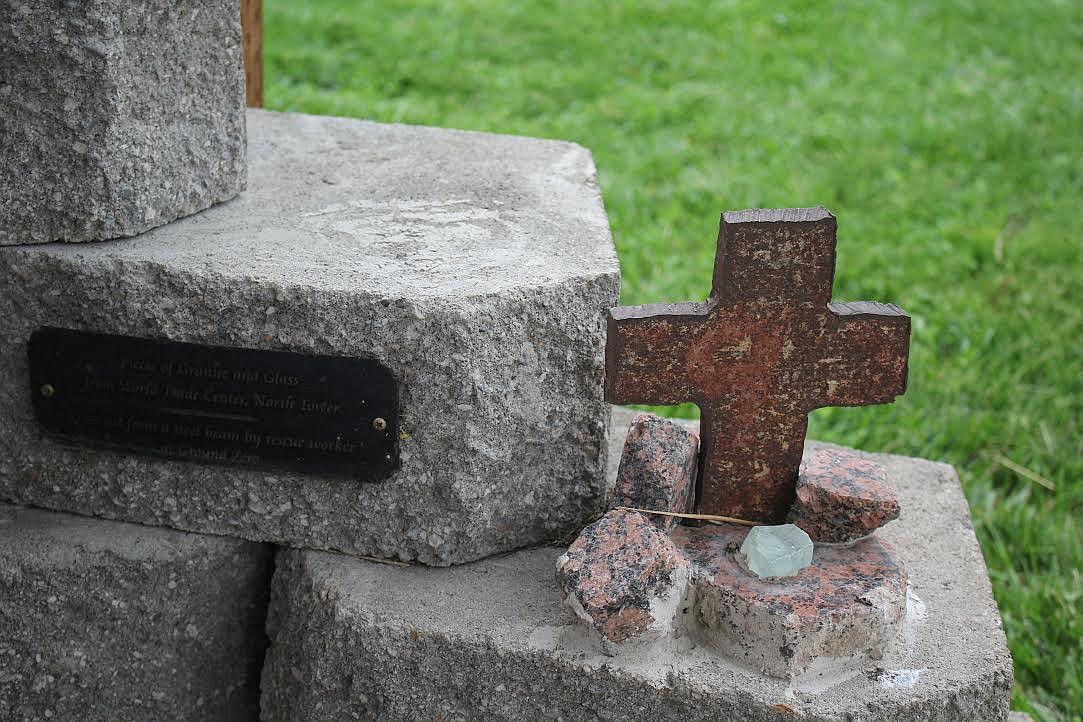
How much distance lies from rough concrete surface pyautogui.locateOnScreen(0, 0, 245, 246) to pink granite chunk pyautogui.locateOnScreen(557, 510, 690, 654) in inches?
36.8

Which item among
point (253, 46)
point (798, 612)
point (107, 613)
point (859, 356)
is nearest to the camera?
point (798, 612)

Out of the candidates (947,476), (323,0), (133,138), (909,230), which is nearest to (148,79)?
→ (133,138)

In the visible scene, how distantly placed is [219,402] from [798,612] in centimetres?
98

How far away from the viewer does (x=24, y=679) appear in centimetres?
194

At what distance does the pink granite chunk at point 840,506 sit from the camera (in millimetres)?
1821

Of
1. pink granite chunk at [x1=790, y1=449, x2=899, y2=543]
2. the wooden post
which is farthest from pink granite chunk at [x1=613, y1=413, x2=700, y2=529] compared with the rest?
the wooden post

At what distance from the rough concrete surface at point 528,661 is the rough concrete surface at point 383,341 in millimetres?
87

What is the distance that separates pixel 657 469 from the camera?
1838 mm

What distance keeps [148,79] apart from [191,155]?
162mm

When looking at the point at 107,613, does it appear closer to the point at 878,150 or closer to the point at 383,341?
the point at 383,341

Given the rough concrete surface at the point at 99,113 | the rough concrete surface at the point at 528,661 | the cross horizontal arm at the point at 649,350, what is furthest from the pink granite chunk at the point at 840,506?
the rough concrete surface at the point at 99,113

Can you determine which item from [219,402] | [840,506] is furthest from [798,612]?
[219,402]

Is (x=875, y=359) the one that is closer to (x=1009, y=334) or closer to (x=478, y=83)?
(x=1009, y=334)

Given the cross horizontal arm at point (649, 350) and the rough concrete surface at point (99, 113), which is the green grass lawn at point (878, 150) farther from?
A: the rough concrete surface at point (99, 113)
